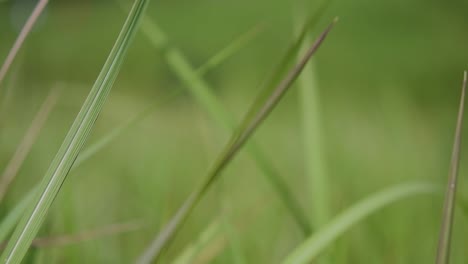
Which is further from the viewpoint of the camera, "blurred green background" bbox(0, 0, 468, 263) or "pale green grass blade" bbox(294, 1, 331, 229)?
"blurred green background" bbox(0, 0, 468, 263)

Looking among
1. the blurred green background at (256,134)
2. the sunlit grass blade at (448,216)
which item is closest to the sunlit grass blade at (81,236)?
the blurred green background at (256,134)

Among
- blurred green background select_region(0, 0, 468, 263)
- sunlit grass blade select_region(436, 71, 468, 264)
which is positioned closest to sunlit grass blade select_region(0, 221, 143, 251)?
blurred green background select_region(0, 0, 468, 263)

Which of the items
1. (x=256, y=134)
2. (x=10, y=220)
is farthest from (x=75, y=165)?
(x=256, y=134)

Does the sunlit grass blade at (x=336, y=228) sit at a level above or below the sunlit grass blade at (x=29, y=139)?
below

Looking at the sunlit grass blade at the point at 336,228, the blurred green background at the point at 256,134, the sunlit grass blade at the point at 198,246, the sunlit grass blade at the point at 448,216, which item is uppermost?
the sunlit grass blade at the point at 448,216

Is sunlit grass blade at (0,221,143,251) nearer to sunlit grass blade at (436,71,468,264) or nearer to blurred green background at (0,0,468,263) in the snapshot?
blurred green background at (0,0,468,263)

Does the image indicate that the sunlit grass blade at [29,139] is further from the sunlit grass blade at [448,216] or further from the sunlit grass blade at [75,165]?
the sunlit grass blade at [448,216]
